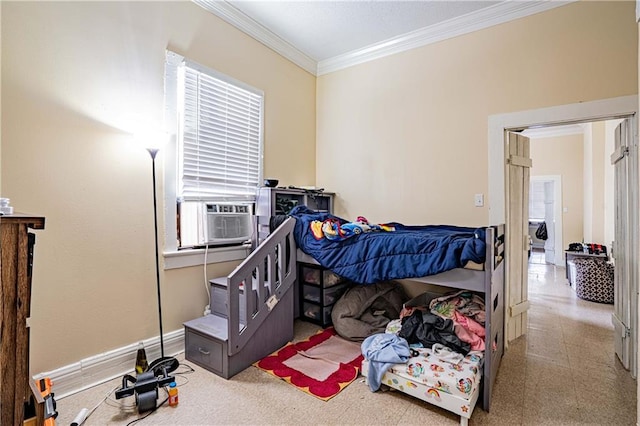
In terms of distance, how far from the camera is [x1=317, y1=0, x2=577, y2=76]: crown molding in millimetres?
2680

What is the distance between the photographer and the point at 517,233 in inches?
115

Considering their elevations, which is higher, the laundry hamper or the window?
the window

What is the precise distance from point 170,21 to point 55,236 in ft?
5.90

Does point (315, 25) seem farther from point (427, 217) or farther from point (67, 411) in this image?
point (67, 411)

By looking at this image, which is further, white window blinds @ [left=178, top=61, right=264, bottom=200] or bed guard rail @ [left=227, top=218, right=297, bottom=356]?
white window blinds @ [left=178, top=61, right=264, bottom=200]

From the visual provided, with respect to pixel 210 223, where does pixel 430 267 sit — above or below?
below

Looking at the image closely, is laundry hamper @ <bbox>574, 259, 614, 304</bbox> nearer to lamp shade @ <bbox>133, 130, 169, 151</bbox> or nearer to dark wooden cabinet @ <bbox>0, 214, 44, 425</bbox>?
lamp shade @ <bbox>133, 130, 169, 151</bbox>

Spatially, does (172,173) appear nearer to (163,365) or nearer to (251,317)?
(251,317)

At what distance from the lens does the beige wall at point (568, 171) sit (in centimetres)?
628

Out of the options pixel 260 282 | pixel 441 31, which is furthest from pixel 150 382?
pixel 441 31

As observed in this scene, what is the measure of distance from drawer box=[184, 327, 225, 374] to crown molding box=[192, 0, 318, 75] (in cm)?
271

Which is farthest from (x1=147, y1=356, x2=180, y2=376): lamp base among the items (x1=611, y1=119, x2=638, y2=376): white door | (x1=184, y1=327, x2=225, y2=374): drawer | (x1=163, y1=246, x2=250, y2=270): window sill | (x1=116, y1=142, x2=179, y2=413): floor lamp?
(x1=611, y1=119, x2=638, y2=376): white door

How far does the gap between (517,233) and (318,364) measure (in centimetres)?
217

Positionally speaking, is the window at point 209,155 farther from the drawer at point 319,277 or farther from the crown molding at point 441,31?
the crown molding at point 441,31
